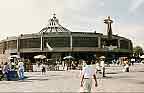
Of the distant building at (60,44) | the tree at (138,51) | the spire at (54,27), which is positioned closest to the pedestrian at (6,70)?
the distant building at (60,44)

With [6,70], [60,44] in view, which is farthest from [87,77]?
[60,44]

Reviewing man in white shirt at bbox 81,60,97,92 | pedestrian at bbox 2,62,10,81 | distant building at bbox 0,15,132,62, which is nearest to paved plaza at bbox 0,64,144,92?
pedestrian at bbox 2,62,10,81

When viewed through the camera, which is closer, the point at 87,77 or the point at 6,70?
the point at 87,77

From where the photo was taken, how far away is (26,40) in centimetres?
10875

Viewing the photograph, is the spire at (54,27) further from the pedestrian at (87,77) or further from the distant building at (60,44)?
the pedestrian at (87,77)

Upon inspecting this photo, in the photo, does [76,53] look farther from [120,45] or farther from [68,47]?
[120,45]

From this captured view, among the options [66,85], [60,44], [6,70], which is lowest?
[66,85]

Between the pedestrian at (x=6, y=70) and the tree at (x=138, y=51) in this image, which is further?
the tree at (x=138, y=51)

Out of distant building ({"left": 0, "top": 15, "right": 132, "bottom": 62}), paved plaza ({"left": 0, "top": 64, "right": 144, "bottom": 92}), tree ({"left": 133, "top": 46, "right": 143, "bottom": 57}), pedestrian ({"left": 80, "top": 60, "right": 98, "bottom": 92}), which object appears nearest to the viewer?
pedestrian ({"left": 80, "top": 60, "right": 98, "bottom": 92})

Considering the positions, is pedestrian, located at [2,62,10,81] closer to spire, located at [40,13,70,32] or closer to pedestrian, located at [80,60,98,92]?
pedestrian, located at [80,60,98,92]

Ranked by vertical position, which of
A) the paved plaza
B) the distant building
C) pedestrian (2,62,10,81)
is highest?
the distant building

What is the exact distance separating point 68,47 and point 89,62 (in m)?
94.1

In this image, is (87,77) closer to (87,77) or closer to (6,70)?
(87,77)

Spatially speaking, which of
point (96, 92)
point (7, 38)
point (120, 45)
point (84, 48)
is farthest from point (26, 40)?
point (96, 92)
